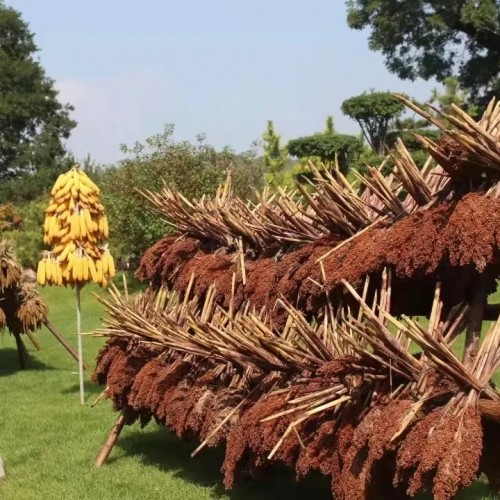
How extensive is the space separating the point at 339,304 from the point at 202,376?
1.47m

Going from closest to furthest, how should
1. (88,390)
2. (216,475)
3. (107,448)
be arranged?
(216,475) → (107,448) → (88,390)

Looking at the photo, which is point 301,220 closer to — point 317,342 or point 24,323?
point 317,342

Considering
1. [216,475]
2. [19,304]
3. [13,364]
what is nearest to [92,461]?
[216,475]

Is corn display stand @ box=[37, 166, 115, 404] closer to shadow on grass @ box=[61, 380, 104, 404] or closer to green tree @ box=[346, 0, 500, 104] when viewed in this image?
shadow on grass @ box=[61, 380, 104, 404]

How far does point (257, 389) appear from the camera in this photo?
5.24 metres

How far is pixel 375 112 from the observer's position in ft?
97.6

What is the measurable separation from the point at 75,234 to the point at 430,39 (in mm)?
28215

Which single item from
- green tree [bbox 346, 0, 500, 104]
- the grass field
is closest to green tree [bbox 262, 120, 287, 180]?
green tree [bbox 346, 0, 500, 104]

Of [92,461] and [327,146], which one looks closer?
[92,461]

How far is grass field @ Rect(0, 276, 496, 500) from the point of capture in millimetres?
6773

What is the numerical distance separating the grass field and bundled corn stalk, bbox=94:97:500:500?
2.78ft

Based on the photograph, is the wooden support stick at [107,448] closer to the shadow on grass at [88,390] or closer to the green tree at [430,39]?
the shadow on grass at [88,390]

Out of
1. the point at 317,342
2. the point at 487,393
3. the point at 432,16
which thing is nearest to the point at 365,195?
the point at 317,342

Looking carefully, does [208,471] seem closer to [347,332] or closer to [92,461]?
[92,461]
